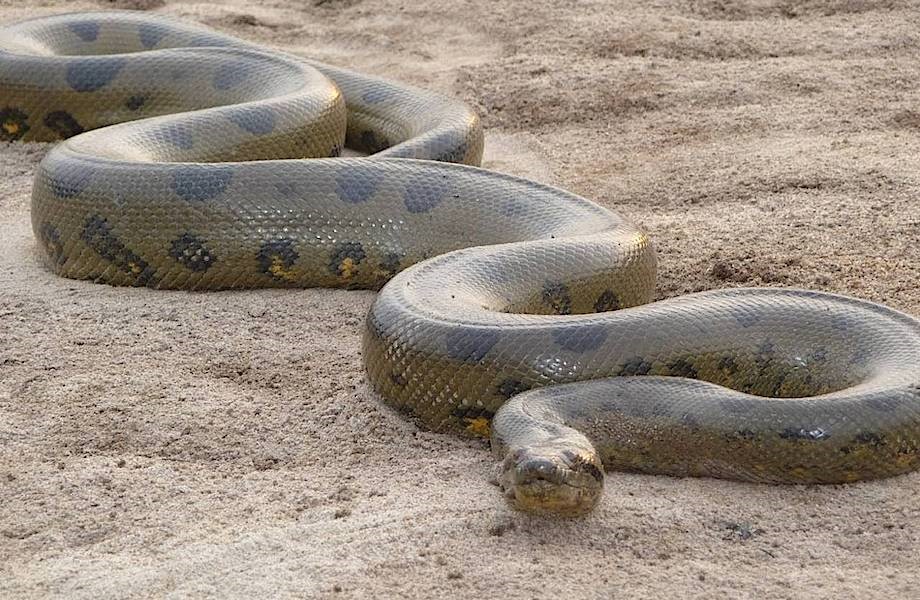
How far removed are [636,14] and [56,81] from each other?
18.4ft

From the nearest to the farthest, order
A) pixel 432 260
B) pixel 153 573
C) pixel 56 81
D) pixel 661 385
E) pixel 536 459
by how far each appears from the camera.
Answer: pixel 153 573 < pixel 536 459 < pixel 661 385 < pixel 432 260 < pixel 56 81

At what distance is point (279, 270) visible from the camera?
7758 mm

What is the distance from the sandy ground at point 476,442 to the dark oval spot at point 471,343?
1.37ft

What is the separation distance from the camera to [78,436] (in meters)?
5.90

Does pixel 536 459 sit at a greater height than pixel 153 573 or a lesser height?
greater

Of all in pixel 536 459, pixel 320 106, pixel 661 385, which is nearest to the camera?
pixel 536 459

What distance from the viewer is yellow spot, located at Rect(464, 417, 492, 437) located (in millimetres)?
5934

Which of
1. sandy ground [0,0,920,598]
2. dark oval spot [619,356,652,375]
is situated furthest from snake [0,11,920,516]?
sandy ground [0,0,920,598]

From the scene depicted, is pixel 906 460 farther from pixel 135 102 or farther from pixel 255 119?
pixel 135 102

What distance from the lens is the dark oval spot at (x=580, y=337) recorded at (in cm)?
587

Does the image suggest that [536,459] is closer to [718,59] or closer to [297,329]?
[297,329]

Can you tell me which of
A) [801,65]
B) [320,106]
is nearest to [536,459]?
[320,106]

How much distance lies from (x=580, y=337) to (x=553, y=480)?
39.7 inches

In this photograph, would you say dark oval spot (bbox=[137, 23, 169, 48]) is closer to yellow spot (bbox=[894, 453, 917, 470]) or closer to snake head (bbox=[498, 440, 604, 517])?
snake head (bbox=[498, 440, 604, 517])
